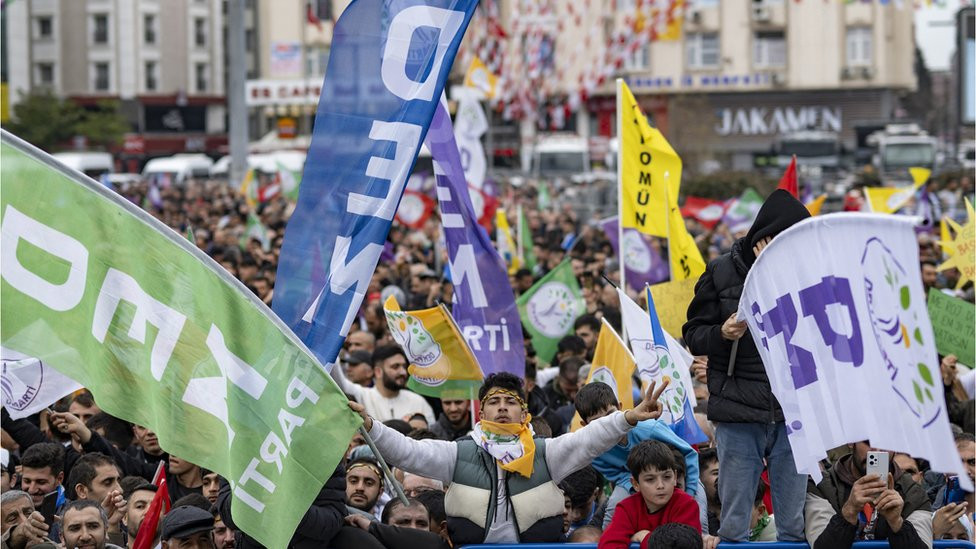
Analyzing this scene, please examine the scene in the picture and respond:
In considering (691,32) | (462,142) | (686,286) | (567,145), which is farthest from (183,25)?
(686,286)

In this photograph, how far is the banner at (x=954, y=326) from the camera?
28.5ft

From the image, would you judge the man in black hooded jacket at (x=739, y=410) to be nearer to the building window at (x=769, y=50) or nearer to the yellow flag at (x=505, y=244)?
the yellow flag at (x=505, y=244)

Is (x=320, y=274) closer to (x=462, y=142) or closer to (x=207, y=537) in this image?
(x=207, y=537)

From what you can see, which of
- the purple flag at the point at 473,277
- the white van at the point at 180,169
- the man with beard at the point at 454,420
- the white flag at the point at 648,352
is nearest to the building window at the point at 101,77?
the white van at the point at 180,169

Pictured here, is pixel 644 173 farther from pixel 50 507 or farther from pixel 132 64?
pixel 132 64

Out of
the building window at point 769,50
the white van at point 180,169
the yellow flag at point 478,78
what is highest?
the building window at point 769,50

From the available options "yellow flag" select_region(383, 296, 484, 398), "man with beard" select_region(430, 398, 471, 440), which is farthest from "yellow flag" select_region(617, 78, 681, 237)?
"yellow flag" select_region(383, 296, 484, 398)

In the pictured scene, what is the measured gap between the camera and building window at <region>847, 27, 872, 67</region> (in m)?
57.6

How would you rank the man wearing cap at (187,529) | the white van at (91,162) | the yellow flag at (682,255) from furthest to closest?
the white van at (91,162) < the yellow flag at (682,255) < the man wearing cap at (187,529)

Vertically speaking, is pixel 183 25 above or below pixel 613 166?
above

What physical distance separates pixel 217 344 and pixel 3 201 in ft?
2.49

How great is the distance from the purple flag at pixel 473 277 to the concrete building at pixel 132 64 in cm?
5980

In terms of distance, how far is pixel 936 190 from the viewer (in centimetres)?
2450

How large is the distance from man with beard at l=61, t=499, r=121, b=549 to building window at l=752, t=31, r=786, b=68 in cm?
5485
